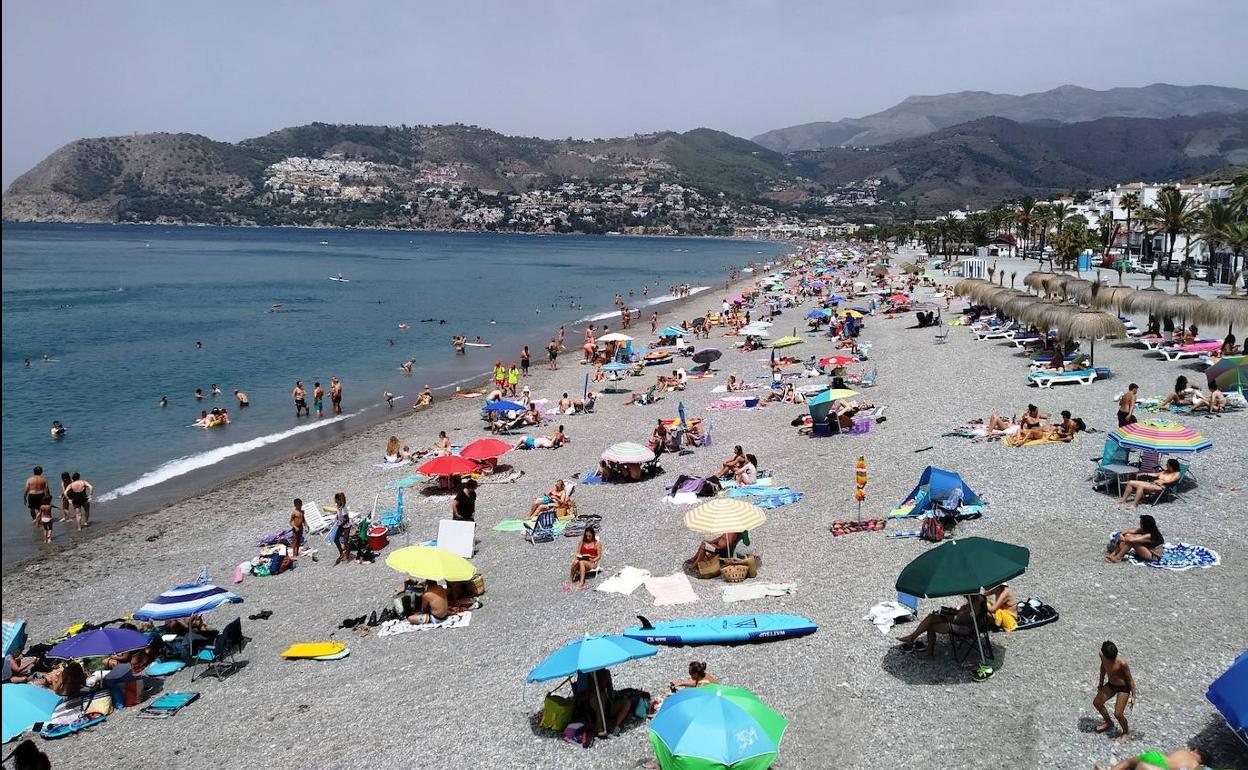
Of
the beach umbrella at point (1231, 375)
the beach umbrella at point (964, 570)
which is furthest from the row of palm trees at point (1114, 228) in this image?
the beach umbrella at point (964, 570)

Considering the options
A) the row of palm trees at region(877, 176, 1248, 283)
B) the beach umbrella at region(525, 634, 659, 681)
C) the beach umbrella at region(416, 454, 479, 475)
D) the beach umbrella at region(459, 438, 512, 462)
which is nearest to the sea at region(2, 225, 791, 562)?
the beach umbrella at region(416, 454, 479, 475)

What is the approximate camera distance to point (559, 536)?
1539 centimetres

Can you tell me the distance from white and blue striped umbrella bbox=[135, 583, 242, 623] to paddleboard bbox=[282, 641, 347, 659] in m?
1.06

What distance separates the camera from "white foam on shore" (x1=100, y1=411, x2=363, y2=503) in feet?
70.1

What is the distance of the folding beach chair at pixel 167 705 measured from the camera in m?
10.4

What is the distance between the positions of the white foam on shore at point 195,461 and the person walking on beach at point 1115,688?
2072cm

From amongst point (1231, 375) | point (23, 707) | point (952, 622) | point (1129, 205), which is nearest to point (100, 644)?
point (23, 707)

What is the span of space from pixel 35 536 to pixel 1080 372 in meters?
24.6

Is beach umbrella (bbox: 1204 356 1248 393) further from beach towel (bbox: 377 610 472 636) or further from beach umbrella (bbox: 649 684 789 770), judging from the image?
beach towel (bbox: 377 610 472 636)

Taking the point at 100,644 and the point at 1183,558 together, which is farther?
the point at 1183,558

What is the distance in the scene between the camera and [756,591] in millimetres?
12070

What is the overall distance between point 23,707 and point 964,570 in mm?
9727

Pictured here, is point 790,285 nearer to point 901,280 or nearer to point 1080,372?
point 901,280

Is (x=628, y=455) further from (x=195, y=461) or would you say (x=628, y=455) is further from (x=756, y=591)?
(x=195, y=461)
